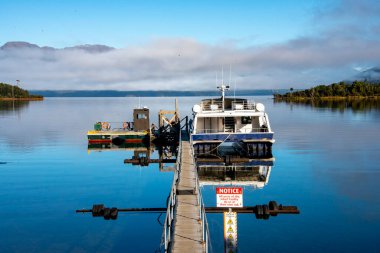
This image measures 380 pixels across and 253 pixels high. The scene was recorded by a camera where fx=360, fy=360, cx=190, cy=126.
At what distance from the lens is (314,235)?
22.8 meters

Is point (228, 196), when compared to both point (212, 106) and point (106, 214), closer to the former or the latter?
point (106, 214)

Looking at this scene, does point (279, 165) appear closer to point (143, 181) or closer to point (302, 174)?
point (302, 174)

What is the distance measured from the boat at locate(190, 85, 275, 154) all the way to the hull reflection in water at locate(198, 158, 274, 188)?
7.19ft

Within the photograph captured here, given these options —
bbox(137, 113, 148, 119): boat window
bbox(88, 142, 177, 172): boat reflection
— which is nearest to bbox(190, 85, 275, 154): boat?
bbox(88, 142, 177, 172): boat reflection

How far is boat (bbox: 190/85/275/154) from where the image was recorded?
41906mm

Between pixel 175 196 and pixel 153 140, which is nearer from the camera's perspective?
pixel 175 196

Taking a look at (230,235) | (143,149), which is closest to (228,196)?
(230,235)

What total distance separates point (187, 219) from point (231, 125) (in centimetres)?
3095

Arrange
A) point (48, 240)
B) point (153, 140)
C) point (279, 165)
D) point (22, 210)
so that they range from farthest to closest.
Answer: point (153, 140) < point (279, 165) < point (22, 210) < point (48, 240)

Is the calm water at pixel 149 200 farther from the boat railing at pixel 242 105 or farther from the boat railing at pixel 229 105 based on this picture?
the boat railing at pixel 229 105

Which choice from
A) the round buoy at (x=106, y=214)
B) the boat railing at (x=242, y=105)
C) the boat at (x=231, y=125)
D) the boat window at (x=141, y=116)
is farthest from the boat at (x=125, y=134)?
the round buoy at (x=106, y=214)

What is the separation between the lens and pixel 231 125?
47.9 meters

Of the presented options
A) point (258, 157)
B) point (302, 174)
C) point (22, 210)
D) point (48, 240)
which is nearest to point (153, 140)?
point (258, 157)

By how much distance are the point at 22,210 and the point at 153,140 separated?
34.7 metres
